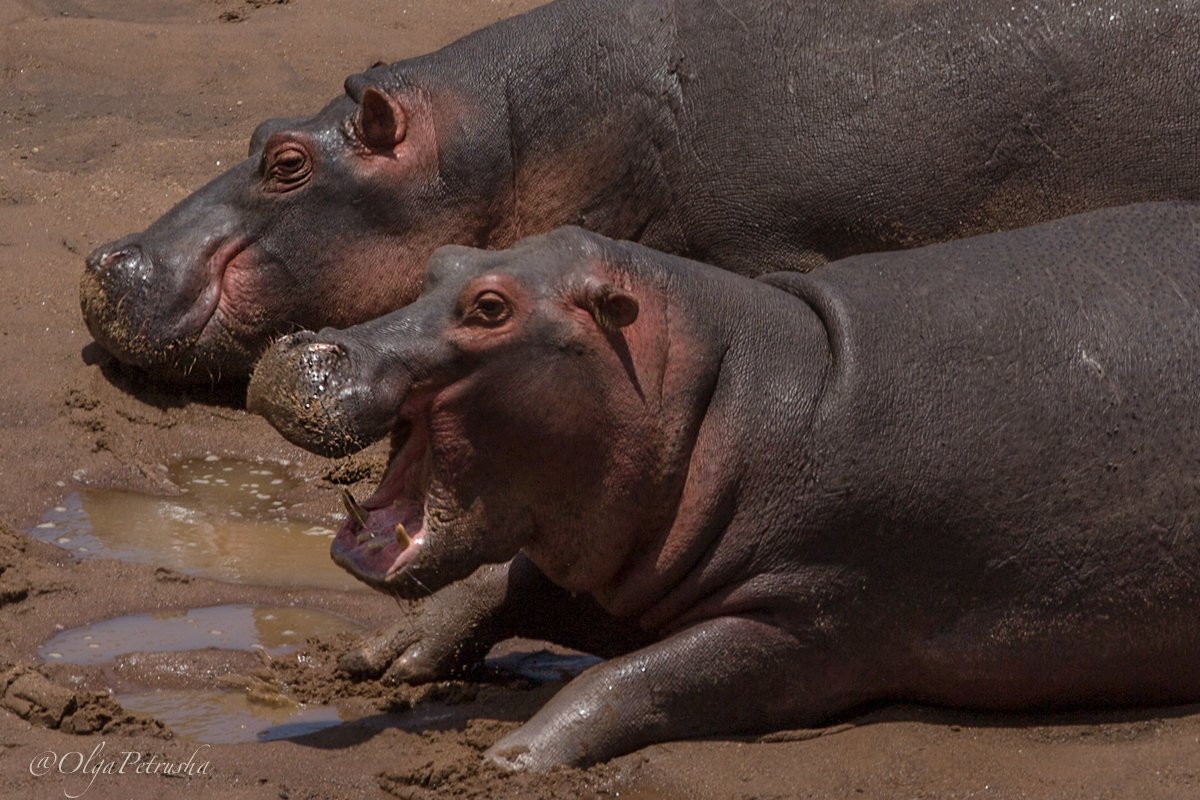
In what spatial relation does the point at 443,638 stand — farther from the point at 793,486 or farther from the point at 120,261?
the point at 120,261

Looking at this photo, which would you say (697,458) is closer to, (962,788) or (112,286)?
(962,788)

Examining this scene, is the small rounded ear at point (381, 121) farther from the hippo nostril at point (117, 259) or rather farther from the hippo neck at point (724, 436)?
the hippo neck at point (724, 436)

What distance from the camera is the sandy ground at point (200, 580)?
17.2 feet

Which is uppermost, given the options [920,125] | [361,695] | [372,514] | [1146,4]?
[1146,4]

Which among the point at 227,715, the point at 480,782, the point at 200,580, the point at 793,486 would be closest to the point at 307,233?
the point at 200,580

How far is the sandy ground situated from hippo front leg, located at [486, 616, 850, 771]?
0.07m

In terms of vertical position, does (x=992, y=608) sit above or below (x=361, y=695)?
above

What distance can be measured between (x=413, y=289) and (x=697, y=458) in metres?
2.54

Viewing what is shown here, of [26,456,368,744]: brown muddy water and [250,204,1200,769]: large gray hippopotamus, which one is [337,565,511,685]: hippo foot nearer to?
[26,456,368,744]: brown muddy water

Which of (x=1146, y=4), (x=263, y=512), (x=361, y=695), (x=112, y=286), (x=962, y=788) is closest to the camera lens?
(x=962, y=788)

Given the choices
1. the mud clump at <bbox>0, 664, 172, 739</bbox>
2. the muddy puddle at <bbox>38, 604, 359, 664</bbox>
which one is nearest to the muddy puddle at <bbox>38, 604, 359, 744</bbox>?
the muddy puddle at <bbox>38, 604, 359, 664</bbox>

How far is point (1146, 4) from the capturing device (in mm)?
6973

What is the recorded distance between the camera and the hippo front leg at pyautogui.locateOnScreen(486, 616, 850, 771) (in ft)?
17.5

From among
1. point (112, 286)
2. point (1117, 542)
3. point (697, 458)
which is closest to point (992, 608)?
point (1117, 542)
